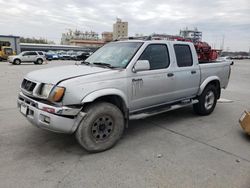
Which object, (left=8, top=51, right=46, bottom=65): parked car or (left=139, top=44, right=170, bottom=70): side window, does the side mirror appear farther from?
(left=8, top=51, right=46, bottom=65): parked car

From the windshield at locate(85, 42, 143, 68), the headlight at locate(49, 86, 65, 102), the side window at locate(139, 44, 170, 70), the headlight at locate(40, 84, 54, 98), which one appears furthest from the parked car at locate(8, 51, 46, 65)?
the headlight at locate(49, 86, 65, 102)

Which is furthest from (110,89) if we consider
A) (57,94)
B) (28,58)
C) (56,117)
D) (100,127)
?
(28,58)

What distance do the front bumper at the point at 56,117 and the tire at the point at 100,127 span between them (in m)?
0.13

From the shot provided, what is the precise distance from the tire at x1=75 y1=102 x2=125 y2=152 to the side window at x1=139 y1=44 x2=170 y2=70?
1.18 meters

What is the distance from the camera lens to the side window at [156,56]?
4.15m

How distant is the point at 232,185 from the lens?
2.75 m

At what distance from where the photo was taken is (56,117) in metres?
3.12

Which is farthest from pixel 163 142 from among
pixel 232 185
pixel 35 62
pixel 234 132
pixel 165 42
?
pixel 35 62

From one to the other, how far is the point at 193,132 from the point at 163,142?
91 centimetres

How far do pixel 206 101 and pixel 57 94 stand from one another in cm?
404

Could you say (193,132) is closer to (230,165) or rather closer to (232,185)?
(230,165)

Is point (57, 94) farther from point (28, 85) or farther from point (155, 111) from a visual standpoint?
point (155, 111)

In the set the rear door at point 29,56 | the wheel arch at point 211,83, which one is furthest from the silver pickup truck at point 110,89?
the rear door at point 29,56

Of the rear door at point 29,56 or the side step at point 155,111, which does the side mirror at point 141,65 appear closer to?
the side step at point 155,111
